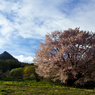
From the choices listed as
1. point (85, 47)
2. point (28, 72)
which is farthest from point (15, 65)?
point (85, 47)

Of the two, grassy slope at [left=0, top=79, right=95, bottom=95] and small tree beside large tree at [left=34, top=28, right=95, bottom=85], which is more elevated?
small tree beside large tree at [left=34, top=28, right=95, bottom=85]

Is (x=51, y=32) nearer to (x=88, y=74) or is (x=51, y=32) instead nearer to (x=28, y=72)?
(x=88, y=74)

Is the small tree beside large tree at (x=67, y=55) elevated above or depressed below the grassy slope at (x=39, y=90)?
above

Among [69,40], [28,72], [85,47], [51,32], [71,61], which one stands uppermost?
[51,32]

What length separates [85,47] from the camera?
14.9 m

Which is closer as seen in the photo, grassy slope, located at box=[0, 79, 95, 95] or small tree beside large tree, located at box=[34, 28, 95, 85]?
grassy slope, located at box=[0, 79, 95, 95]

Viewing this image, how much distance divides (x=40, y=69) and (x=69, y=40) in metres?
6.85

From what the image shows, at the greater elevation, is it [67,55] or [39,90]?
[67,55]

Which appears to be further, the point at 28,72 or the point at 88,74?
the point at 28,72

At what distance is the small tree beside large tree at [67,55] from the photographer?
46.9 feet

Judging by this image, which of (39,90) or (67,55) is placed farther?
(67,55)

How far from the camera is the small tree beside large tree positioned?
14305mm

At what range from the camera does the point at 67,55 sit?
15383 millimetres

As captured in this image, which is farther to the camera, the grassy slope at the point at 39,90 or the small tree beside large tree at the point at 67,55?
the small tree beside large tree at the point at 67,55
